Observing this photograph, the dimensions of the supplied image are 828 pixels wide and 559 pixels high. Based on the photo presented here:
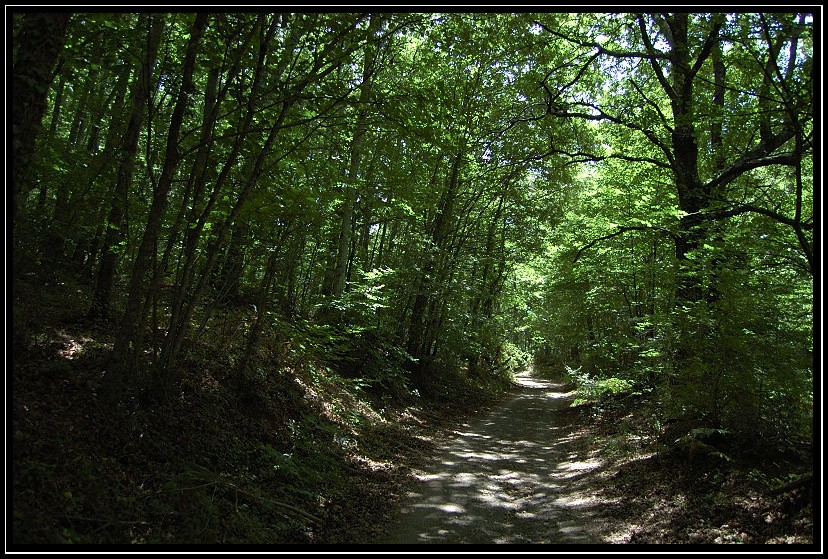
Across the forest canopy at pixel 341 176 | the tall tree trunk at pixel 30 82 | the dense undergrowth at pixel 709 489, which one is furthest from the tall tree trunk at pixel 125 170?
the dense undergrowth at pixel 709 489

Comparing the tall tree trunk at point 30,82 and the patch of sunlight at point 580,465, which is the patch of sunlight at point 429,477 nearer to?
the patch of sunlight at point 580,465

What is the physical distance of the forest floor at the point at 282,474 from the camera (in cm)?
441

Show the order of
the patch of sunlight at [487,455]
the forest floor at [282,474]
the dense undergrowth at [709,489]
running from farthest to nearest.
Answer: the patch of sunlight at [487,455] → the dense undergrowth at [709,489] → the forest floor at [282,474]

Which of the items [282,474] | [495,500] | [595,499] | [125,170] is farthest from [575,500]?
[125,170]

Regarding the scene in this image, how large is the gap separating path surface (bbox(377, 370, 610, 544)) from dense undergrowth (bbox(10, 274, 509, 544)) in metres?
0.57

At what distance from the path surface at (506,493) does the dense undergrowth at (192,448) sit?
0.57 m

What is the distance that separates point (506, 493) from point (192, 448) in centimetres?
438

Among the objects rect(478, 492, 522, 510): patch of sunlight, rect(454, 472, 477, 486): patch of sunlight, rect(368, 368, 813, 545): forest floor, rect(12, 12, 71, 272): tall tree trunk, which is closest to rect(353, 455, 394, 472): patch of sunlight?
rect(368, 368, 813, 545): forest floor

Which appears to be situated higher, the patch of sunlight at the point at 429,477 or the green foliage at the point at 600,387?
the green foliage at the point at 600,387

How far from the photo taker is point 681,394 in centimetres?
732

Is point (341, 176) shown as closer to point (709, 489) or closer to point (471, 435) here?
point (709, 489)

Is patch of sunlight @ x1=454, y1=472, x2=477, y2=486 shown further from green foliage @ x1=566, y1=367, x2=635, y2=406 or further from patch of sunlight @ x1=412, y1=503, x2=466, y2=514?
green foliage @ x1=566, y1=367, x2=635, y2=406
